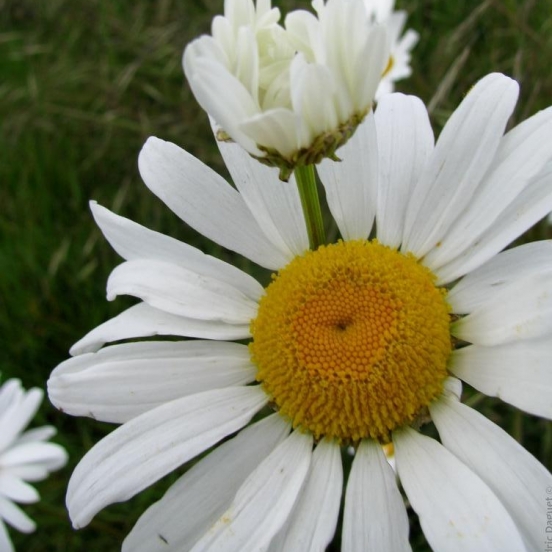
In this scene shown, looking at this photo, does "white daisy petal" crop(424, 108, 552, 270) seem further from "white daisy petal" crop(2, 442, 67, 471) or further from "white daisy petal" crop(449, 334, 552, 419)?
"white daisy petal" crop(2, 442, 67, 471)

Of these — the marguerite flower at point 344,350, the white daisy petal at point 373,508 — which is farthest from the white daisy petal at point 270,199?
the white daisy petal at point 373,508

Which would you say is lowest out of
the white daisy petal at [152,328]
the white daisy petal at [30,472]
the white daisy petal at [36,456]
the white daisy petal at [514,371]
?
the white daisy petal at [30,472]

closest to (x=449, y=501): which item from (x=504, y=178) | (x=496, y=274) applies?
(x=496, y=274)

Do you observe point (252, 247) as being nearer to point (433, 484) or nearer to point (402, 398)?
point (402, 398)

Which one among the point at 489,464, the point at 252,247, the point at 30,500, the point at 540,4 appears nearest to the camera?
the point at 489,464

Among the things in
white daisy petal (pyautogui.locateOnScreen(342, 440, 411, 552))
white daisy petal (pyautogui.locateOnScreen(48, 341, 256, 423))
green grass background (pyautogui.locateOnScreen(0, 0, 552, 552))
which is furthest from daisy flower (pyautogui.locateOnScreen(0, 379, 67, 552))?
white daisy petal (pyautogui.locateOnScreen(342, 440, 411, 552))

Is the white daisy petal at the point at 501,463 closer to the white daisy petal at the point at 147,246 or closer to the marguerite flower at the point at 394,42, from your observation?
the white daisy petal at the point at 147,246

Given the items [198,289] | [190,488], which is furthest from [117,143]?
[190,488]

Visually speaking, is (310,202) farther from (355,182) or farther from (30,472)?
(30,472)
